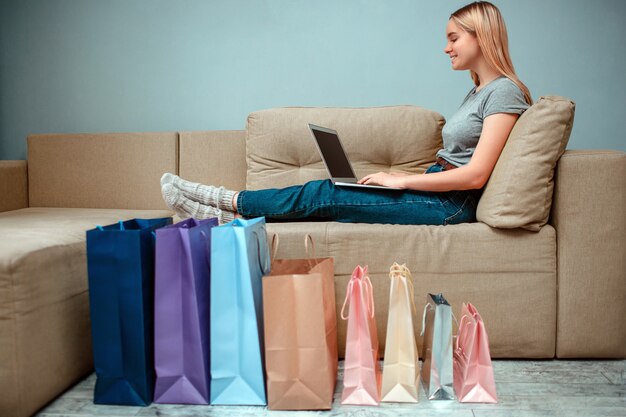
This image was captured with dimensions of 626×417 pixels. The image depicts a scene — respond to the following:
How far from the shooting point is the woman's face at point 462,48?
1866 millimetres

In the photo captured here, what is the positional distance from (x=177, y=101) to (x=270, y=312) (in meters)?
1.72

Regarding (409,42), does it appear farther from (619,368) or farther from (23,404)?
(23,404)

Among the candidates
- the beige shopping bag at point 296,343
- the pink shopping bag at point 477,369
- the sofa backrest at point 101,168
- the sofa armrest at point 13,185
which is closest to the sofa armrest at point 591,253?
the pink shopping bag at point 477,369

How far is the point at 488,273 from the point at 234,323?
2.48 feet

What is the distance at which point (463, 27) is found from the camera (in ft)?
6.11

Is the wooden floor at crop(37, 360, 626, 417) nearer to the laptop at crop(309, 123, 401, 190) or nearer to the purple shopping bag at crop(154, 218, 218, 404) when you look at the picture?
the purple shopping bag at crop(154, 218, 218, 404)

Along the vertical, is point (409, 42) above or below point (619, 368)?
above

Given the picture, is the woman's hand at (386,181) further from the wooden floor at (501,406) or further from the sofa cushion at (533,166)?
the wooden floor at (501,406)

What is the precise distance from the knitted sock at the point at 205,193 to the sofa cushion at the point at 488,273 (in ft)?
1.54

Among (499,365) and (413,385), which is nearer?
(413,385)

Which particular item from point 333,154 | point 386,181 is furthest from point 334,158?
point 386,181

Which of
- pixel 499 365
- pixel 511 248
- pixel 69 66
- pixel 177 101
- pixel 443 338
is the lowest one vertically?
pixel 499 365

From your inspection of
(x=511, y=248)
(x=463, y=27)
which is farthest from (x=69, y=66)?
(x=511, y=248)

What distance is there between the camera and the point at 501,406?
4.44 feet
